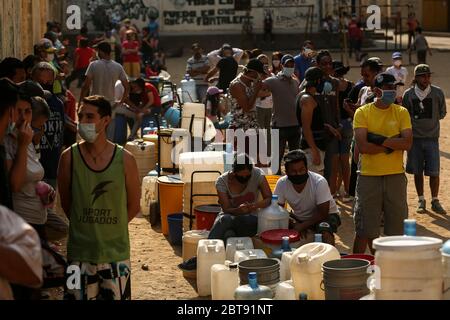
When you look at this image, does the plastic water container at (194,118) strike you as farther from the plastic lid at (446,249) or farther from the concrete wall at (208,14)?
the concrete wall at (208,14)

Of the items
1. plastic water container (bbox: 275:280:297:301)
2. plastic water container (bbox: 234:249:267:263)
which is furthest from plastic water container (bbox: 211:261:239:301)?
Answer: plastic water container (bbox: 275:280:297:301)

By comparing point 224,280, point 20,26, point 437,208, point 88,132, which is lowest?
point 437,208

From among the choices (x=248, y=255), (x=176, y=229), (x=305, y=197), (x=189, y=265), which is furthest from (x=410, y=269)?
(x=176, y=229)

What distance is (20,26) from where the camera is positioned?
20984mm

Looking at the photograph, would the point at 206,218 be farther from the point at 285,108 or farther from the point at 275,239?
the point at 285,108

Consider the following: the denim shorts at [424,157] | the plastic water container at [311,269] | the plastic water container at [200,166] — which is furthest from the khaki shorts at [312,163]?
the plastic water container at [311,269]

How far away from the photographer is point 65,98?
43.1 ft

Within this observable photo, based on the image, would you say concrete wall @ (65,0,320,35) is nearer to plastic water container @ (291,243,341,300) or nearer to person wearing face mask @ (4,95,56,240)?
plastic water container @ (291,243,341,300)

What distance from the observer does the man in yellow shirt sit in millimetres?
10195

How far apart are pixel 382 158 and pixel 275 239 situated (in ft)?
3.86

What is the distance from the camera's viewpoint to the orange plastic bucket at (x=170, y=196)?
12461 mm

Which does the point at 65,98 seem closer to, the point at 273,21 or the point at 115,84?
the point at 115,84

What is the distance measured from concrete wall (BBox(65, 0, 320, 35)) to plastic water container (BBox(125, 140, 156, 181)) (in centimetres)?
3188

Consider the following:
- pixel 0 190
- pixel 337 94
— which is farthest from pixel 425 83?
pixel 0 190
